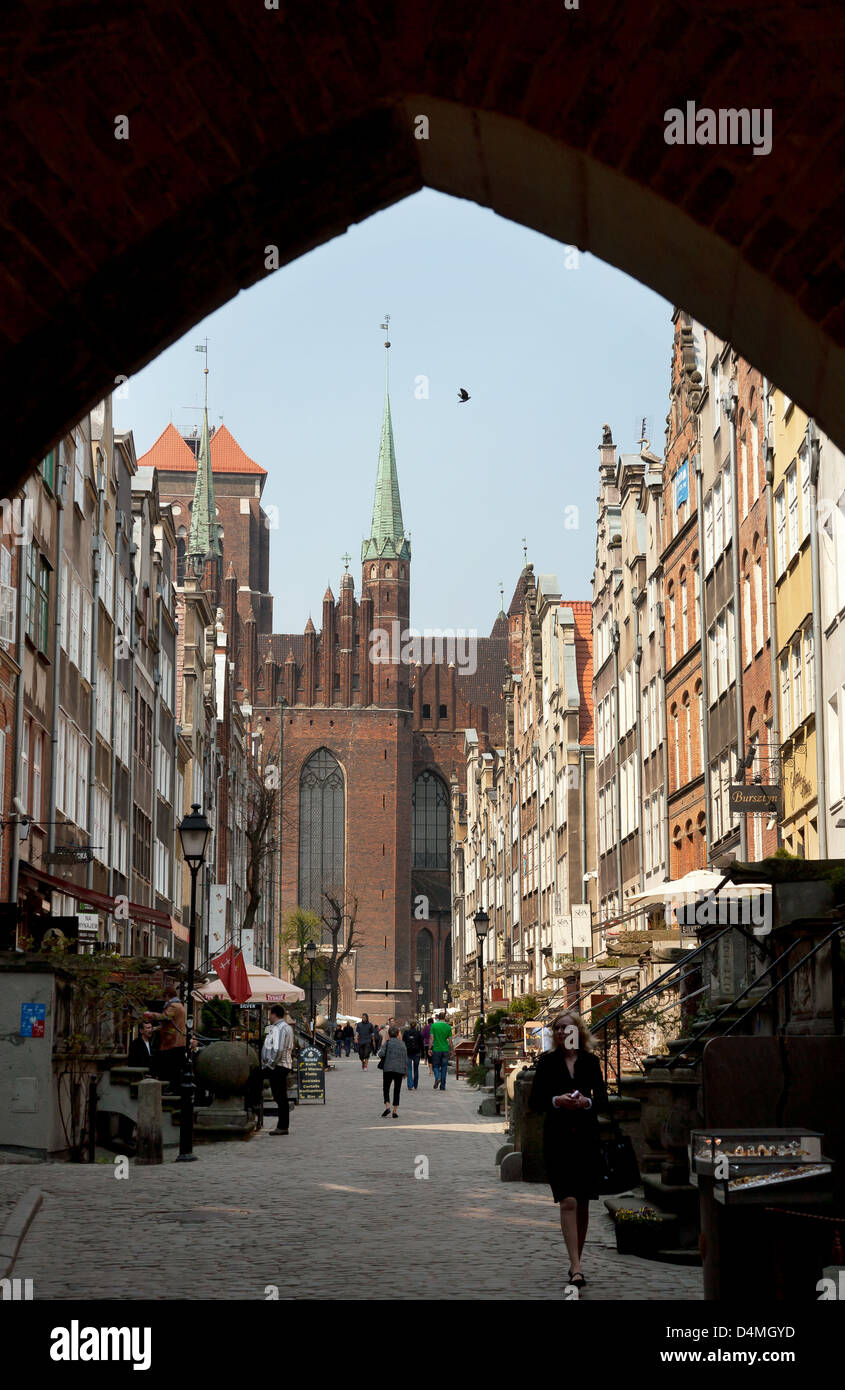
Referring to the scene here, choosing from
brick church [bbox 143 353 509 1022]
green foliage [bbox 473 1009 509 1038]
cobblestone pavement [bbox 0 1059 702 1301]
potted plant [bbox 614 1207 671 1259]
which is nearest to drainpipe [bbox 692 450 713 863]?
green foliage [bbox 473 1009 509 1038]

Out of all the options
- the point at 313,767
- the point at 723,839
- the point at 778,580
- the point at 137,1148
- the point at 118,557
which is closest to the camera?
the point at 137,1148

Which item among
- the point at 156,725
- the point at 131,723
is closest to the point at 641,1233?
the point at 131,723

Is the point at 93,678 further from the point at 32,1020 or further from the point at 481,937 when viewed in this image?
the point at 32,1020

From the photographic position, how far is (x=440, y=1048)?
38125 millimetres

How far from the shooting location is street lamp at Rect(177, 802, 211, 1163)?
18922mm

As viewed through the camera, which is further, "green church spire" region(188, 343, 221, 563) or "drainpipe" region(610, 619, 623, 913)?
"green church spire" region(188, 343, 221, 563)

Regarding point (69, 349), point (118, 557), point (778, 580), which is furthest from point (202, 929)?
point (69, 349)

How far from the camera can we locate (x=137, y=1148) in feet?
61.8

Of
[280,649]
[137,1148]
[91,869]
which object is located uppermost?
[280,649]

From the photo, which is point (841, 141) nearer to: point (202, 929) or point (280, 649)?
point (202, 929)

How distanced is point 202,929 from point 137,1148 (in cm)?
3659

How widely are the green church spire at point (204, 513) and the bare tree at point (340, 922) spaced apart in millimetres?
27748

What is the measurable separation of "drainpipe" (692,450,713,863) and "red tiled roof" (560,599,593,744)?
17.8m

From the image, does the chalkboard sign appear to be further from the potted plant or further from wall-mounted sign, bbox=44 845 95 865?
the potted plant
